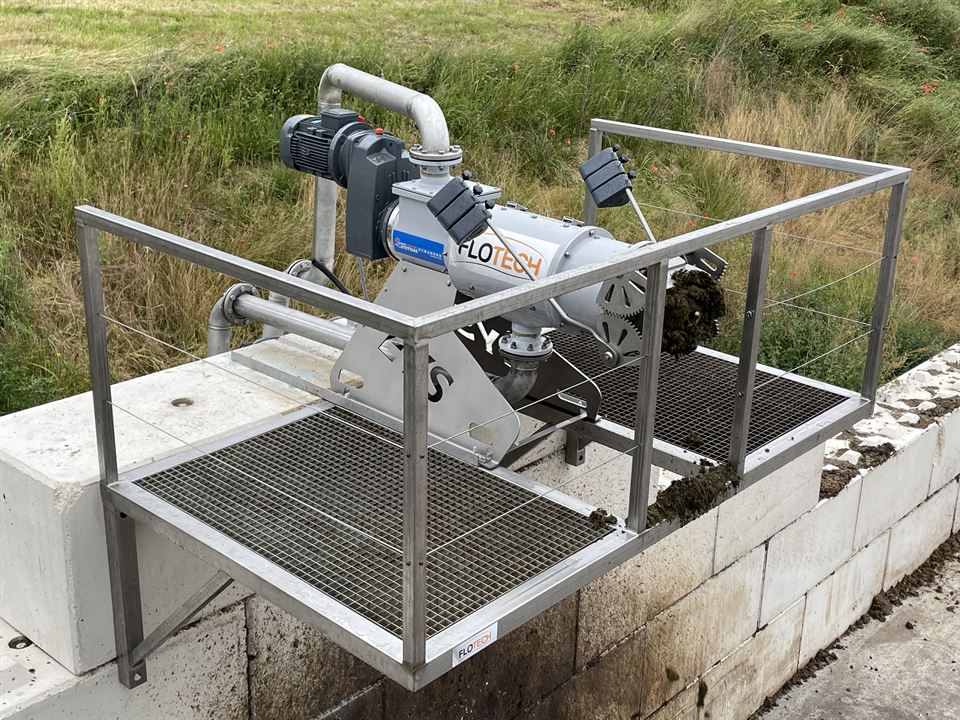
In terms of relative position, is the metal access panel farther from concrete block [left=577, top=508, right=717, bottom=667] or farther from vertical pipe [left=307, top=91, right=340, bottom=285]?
concrete block [left=577, top=508, right=717, bottom=667]

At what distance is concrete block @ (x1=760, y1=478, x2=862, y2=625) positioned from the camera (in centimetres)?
491

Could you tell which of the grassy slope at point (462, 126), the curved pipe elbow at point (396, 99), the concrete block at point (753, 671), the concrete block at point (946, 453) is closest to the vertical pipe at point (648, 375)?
the curved pipe elbow at point (396, 99)

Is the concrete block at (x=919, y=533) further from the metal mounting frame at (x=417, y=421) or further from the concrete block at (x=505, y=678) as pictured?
the metal mounting frame at (x=417, y=421)

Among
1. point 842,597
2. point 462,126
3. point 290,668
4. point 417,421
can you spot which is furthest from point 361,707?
point 462,126

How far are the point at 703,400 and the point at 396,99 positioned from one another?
132 cm

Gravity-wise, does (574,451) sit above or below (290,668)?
above

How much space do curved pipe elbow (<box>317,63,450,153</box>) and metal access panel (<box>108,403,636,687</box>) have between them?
0.82 m

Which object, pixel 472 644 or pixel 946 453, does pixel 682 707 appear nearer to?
pixel 946 453

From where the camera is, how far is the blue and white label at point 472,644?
2.23m

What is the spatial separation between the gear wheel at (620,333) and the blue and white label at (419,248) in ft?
1.50

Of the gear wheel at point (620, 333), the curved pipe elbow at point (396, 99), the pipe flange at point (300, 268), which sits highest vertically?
the curved pipe elbow at point (396, 99)

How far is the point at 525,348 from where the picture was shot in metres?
2.94

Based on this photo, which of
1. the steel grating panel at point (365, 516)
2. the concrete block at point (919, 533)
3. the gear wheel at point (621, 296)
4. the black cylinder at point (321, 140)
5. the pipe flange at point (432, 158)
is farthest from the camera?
the concrete block at point (919, 533)

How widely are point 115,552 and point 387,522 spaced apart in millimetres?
677
